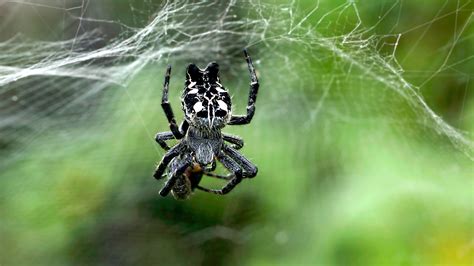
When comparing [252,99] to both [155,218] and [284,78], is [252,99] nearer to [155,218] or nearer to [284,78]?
[155,218]

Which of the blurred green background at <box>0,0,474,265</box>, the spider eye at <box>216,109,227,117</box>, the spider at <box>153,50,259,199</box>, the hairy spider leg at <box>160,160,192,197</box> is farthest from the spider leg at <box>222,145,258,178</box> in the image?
the blurred green background at <box>0,0,474,265</box>

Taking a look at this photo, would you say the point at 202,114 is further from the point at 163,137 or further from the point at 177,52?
the point at 177,52

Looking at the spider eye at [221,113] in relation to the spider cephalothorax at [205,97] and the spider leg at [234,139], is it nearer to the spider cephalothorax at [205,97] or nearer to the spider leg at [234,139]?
the spider cephalothorax at [205,97]

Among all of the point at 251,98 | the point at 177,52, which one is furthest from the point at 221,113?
the point at 177,52

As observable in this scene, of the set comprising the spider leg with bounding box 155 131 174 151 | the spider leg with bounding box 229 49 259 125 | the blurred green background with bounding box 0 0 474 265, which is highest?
the spider leg with bounding box 229 49 259 125

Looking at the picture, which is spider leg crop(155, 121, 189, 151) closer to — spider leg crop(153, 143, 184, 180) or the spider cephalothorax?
spider leg crop(153, 143, 184, 180)
